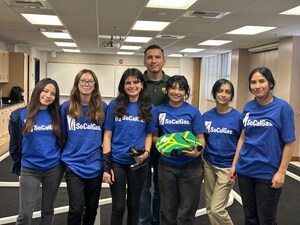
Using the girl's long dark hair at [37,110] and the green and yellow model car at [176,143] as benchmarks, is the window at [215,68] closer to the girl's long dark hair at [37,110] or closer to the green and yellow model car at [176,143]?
the green and yellow model car at [176,143]

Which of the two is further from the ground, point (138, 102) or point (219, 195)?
point (138, 102)

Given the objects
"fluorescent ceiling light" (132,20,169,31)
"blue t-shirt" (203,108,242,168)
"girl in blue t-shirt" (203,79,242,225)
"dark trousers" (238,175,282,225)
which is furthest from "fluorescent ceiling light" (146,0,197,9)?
"dark trousers" (238,175,282,225)

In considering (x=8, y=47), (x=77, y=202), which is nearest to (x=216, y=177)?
(x=77, y=202)

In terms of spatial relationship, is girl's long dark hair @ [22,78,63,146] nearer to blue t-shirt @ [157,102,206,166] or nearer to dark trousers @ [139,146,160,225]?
blue t-shirt @ [157,102,206,166]

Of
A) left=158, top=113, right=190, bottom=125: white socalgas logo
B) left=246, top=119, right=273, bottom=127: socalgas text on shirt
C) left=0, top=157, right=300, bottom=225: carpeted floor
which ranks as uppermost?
left=246, top=119, right=273, bottom=127: socalgas text on shirt

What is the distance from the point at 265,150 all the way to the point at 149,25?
4.14m

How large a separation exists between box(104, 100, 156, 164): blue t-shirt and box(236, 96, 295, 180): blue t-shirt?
29.4 inches

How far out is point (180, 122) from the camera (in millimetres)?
2316

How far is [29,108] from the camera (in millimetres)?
2285

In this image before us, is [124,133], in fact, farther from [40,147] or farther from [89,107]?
[40,147]

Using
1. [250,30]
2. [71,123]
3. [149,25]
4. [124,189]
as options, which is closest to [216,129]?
[124,189]

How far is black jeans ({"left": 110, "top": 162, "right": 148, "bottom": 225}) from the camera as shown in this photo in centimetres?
226

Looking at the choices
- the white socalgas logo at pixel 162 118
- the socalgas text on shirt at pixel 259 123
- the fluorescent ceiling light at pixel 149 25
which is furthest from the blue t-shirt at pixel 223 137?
the fluorescent ceiling light at pixel 149 25

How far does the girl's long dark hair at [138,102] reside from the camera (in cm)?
228
